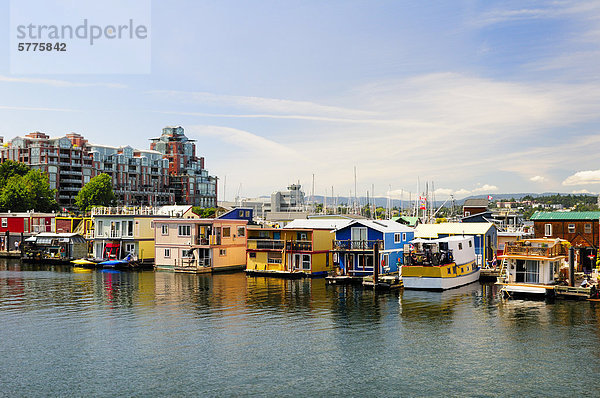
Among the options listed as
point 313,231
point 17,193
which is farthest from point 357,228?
point 17,193

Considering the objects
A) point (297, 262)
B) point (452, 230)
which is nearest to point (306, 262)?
point (297, 262)

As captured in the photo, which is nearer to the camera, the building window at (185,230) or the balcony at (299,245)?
the balcony at (299,245)

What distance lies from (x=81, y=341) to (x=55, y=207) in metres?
130

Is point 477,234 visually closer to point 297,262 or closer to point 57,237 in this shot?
point 297,262

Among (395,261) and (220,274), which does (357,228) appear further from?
(220,274)

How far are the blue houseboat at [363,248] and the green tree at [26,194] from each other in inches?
3845

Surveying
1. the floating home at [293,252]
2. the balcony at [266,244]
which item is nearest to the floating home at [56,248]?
the balcony at [266,244]

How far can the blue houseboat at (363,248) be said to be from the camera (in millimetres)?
65500

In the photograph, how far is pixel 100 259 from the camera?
8700 cm

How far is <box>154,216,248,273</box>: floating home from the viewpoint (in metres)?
75.9

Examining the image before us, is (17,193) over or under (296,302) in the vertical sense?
over

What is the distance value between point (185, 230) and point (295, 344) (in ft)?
148

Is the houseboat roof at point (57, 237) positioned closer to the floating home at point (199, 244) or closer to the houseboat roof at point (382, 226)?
the floating home at point (199, 244)

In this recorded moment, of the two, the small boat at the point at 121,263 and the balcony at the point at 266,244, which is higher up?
the balcony at the point at 266,244
